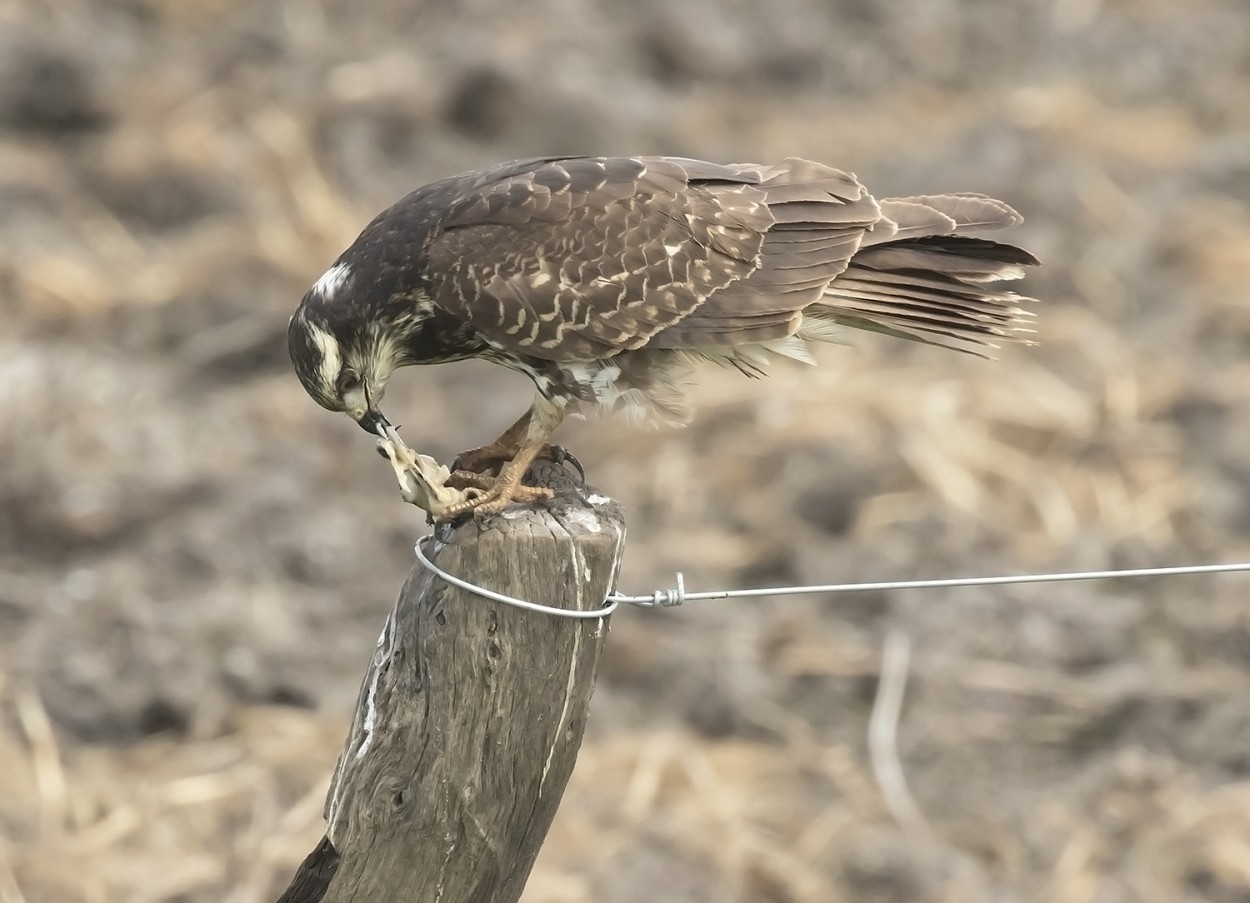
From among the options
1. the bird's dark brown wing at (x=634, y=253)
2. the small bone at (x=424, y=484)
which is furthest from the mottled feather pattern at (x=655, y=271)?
A: the small bone at (x=424, y=484)

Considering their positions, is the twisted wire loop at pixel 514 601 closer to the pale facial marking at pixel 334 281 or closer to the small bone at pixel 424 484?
the small bone at pixel 424 484

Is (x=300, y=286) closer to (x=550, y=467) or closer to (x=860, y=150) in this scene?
(x=860, y=150)

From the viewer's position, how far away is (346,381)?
3.15 m

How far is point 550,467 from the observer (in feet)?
10.2

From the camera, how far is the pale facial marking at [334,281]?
10.4ft

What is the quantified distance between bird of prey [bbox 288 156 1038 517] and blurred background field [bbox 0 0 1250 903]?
1.79 ft

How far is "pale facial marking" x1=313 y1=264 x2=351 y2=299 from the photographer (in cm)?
317

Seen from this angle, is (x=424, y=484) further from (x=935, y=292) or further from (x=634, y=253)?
(x=935, y=292)

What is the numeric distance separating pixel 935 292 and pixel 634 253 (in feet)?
2.13

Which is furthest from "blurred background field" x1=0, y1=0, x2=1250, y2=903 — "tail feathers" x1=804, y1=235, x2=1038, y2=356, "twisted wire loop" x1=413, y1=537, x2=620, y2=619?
"twisted wire loop" x1=413, y1=537, x2=620, y2=619

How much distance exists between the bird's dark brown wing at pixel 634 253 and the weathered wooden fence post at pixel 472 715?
547 mm

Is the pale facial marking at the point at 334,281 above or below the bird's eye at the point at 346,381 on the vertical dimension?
above

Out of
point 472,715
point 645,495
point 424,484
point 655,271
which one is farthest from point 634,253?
point 645,495

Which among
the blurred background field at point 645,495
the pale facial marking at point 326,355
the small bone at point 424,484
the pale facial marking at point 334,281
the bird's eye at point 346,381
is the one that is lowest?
the blurred background field at point 645,495
